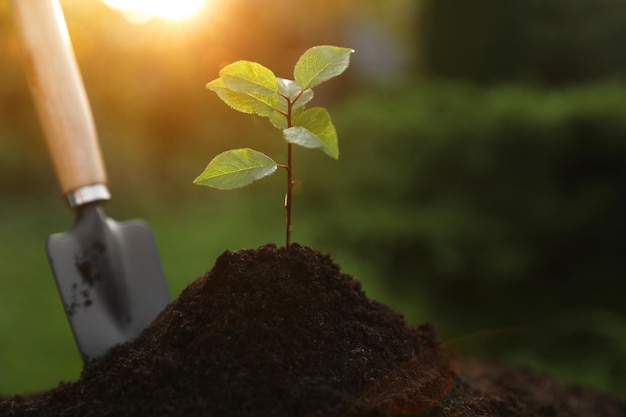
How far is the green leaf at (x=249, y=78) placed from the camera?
147cm

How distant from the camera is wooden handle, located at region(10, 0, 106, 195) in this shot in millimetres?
2412

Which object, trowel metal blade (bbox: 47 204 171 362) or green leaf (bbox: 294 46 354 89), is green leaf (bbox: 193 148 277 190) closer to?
green leaf (bbox: 294 46 354 89)

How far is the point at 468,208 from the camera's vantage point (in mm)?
4883

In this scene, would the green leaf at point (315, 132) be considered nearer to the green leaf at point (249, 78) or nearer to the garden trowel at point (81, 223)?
the green leaf at point (249, 78)

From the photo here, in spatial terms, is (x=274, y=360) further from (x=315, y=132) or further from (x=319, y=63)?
(x=319, y=63)

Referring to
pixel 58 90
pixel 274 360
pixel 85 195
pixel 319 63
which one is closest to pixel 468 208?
pixel 85 195

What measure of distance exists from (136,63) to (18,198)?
7.65 feet

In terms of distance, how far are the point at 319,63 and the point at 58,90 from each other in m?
1.36

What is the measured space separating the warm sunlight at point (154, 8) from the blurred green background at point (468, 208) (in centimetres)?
18

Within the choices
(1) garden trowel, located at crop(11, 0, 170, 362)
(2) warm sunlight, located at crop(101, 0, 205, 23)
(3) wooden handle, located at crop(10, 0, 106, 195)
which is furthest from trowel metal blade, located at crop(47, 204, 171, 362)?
(2) warm sunlight, located at crop(101, 0, 205, 23)

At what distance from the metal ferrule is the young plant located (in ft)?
3.91

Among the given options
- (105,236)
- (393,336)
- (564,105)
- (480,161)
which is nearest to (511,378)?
(393,336)

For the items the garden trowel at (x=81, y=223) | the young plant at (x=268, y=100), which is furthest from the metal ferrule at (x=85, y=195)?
the young plant at (x=268, y=100)

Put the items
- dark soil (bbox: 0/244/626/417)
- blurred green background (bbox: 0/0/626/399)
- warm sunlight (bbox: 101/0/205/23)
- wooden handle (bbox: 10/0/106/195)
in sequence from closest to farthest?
dark soil (bbox: 0/244/626/417) < wooden handle (bbox: 10/0/106/195) < blurred green background (bbox: 0/0/626/399) < warm sunlight (bbox: 101/0/205/23)
